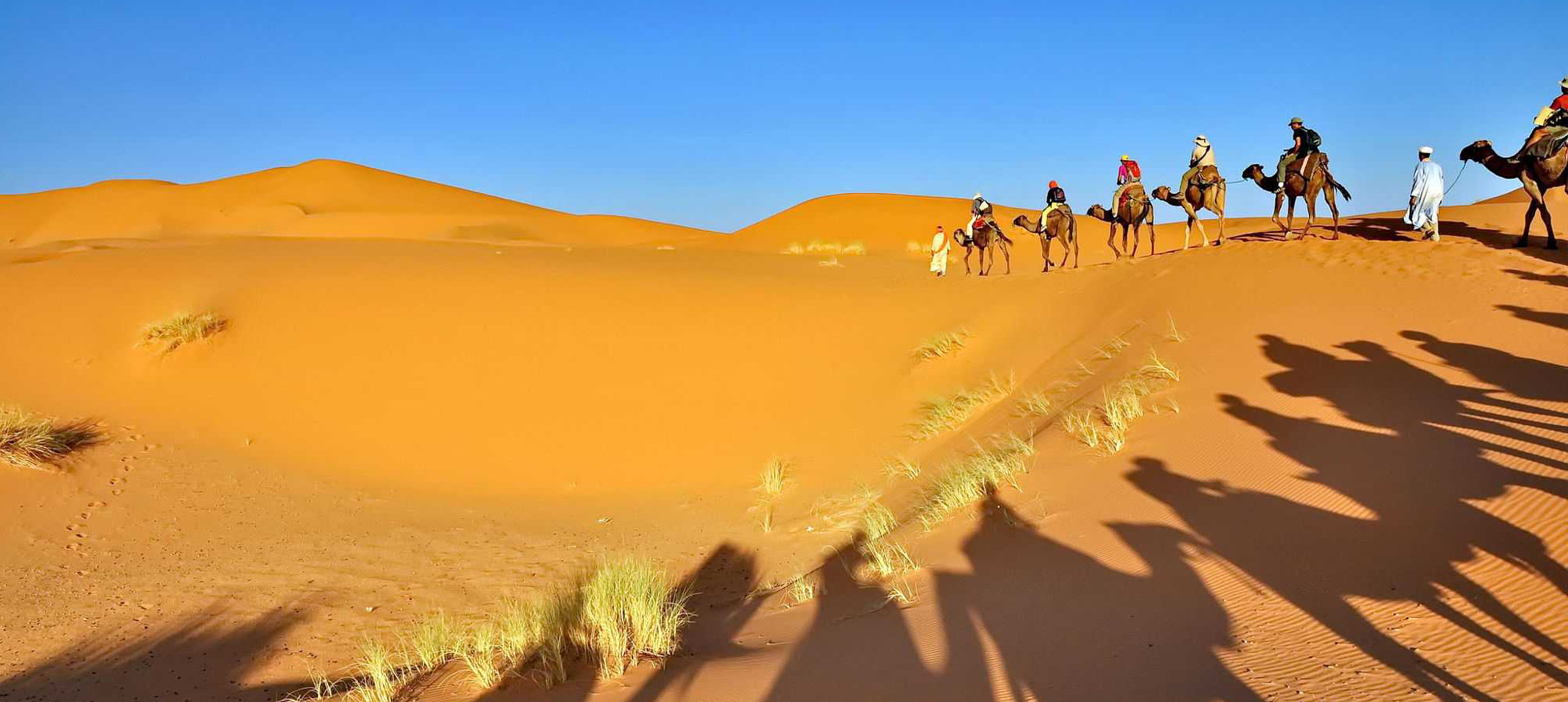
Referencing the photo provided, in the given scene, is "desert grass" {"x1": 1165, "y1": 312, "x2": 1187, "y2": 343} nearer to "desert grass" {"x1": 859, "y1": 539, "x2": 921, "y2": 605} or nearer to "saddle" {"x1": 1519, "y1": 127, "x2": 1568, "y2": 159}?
"desert grass" {"x1": 859, "y1": 539, "x2": 921, "y2": 605}

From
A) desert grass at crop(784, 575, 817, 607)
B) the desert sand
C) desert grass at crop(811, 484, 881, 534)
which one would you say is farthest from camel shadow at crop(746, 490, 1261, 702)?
desert grass at crop(811, 484, 881, 534)

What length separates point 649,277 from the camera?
17.7 m

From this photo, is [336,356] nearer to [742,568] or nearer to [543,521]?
[543,521]

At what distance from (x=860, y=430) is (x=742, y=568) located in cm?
396

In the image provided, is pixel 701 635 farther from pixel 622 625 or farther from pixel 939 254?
pixel 939 254

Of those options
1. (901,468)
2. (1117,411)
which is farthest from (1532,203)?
(901,468)

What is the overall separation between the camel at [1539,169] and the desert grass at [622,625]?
40.9 feet

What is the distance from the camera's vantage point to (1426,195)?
14031 millimetres

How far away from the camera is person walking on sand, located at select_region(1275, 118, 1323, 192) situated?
15.4m

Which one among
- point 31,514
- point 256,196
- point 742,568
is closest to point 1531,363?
point 742,568

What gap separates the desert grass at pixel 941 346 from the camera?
13.6 meters

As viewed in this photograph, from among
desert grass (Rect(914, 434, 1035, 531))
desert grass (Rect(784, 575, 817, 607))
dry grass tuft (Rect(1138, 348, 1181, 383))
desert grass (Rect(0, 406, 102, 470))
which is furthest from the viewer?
desert grass (Rect(0, 406, 102, 470))

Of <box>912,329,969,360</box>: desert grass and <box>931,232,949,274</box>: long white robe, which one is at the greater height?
<box>931,232,949,274</box>: long white robe

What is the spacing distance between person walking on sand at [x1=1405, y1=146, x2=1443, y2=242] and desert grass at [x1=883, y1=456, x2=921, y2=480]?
9218 millimetres
